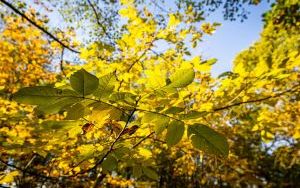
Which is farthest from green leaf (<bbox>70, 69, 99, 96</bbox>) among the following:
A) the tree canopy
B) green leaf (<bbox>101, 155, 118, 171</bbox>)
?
green leaf (<bbox>101, 155, 118, 171</bbox>)

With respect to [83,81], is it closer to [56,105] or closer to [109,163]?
[56,105]

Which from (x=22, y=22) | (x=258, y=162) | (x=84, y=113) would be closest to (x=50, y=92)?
(x=84, y=113)

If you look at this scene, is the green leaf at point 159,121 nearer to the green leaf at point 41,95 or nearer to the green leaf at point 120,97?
the green leaf at point 120,97

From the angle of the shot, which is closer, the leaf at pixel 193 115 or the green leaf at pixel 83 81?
the green leaf at pixel 83 81

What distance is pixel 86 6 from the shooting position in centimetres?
823

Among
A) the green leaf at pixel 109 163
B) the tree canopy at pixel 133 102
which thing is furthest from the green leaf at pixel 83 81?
the green leaf at pixel 109 163

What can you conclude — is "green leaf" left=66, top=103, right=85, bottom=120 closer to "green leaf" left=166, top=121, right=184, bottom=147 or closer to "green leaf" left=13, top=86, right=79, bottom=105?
"green leaf" left=13, top=86, right=79, bottom=105

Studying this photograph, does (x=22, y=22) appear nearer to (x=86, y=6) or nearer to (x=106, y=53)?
(x=86, y=6)

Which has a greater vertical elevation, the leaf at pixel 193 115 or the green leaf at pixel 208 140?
the leaf at pixel 193 115

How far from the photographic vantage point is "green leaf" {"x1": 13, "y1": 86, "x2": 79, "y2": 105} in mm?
906

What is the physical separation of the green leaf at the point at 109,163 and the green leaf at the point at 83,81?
573 mm

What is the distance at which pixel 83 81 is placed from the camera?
0.89m

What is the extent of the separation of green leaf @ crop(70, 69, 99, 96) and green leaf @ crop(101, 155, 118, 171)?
573mm

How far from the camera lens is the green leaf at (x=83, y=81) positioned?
886 millimetres
